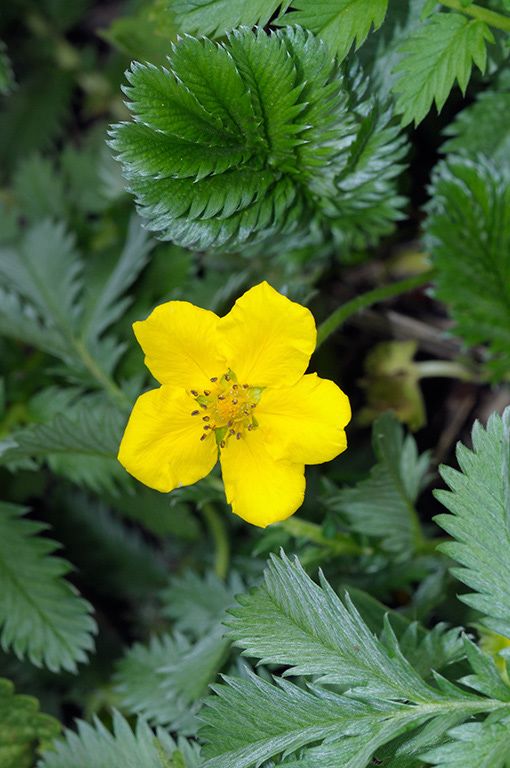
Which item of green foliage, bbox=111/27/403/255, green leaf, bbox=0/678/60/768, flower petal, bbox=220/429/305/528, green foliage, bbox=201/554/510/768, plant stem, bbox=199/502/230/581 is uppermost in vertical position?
green foliage, bbox=111/27/403/255

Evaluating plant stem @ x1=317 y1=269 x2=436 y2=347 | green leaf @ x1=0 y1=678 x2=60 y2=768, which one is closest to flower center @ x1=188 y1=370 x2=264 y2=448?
plant stem @ x1=317 y1=269 x2=436 y2=347

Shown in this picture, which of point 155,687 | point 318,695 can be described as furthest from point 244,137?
point 155,687

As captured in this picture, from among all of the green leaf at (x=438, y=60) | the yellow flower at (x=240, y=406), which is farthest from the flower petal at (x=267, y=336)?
the green leaf at (x=438, y=60)

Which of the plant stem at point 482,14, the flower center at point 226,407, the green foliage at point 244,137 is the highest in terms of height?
the plant stem at point 482,14

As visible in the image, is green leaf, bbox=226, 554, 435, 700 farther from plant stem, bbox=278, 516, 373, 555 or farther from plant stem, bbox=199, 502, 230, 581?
plant stem, bbox=199, 502, 230, 581

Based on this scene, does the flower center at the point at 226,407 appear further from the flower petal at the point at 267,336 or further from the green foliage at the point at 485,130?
the green foliage at the point at 485,130

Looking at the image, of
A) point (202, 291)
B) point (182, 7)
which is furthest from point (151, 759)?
point (182, 7)

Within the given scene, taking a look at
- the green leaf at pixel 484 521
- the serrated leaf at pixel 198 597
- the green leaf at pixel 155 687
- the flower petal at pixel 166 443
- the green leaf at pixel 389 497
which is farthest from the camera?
the serrated leaf at pixel 198 597
